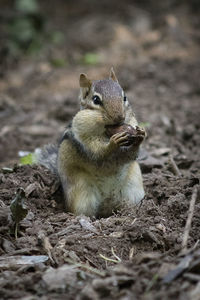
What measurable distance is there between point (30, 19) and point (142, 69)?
4769 millimetres

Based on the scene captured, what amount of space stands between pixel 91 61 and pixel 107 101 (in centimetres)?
846

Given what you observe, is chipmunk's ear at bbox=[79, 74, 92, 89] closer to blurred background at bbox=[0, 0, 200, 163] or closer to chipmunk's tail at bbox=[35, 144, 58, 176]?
chipmunk's tail at bbox=[35, 144, 58, 176]

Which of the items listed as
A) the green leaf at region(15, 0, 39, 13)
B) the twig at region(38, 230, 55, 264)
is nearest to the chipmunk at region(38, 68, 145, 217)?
the twig at region(38, 230, 55, 264)

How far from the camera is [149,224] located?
4.78m

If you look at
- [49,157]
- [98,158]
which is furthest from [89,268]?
[49,157]

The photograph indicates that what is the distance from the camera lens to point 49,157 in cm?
662

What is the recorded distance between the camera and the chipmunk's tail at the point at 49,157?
643 cm

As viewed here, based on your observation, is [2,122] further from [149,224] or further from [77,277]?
[77,277]

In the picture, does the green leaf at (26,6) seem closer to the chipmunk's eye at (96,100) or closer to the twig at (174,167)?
the twig at (174,167)

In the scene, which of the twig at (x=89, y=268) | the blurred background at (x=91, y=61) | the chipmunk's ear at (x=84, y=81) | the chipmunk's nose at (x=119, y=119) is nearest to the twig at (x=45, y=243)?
the twig at (x=89, y=268)

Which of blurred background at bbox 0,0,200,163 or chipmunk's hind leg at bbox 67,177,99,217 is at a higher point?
blurred background at bbox 0,0,200,163

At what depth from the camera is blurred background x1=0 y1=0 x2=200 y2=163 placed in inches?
374

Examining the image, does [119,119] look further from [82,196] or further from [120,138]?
[82,196]

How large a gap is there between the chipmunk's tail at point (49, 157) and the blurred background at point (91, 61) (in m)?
1.58
